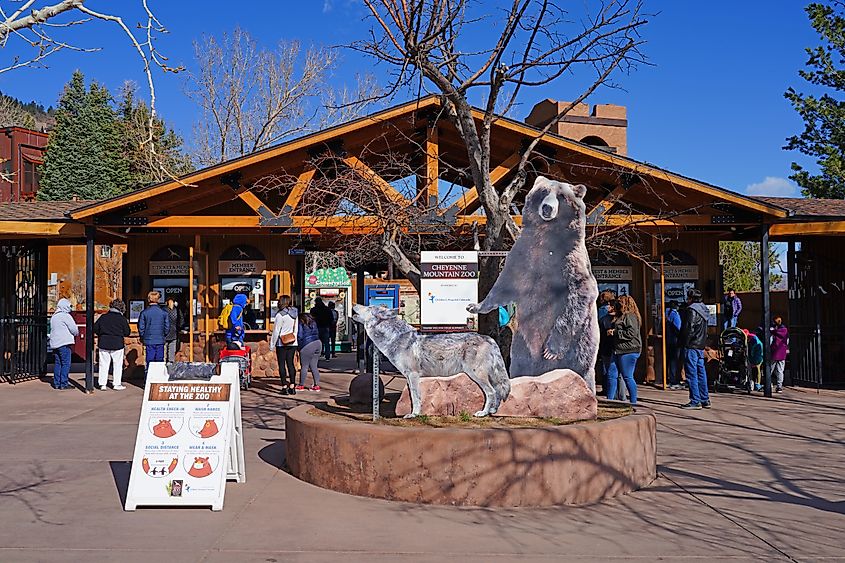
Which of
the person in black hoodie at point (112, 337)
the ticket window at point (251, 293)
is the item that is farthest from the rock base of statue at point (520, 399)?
the ticket window at point (251, 293)

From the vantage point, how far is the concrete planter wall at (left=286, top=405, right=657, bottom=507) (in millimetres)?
6602

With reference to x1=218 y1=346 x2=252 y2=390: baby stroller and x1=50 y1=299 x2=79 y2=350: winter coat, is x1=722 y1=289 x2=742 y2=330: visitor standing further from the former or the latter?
x1=50 y1=299 x2=79 y2=350: winter coat

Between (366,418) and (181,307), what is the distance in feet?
36.6

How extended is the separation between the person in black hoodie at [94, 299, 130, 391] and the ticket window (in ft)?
11.2

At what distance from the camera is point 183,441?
22.1 feet

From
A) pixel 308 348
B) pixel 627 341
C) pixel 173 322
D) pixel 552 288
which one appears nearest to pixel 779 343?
pixel 627 341

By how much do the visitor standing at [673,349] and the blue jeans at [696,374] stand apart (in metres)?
2.40

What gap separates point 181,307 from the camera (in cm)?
1816

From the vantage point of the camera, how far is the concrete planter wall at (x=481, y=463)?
6.60 m

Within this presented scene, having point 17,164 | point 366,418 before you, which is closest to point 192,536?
point 366,418

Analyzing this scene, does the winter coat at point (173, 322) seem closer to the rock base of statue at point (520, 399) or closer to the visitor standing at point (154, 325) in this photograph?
the visitor standing at point (154, 325)

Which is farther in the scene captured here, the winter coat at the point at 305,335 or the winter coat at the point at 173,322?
the winter coat at the point at 173,322

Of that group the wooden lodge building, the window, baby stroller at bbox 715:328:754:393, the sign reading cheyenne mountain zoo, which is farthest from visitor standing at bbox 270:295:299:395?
the window

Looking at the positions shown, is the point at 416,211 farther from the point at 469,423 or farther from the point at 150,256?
the point at 150,256
